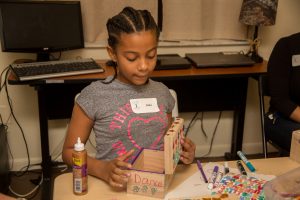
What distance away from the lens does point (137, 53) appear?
47.5 inches

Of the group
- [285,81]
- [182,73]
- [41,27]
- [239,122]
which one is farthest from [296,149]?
[41,27]

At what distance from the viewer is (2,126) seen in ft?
8.23

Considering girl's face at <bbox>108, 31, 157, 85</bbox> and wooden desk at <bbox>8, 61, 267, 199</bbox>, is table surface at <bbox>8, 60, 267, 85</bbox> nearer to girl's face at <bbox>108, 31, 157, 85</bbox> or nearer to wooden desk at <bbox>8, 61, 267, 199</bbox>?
wooden desk at <bbox>8, 61, 267, 199</bbox>

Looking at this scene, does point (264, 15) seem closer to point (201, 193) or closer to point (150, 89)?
point (150, 89)

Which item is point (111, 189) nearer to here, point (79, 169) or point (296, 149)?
point (79, 169)

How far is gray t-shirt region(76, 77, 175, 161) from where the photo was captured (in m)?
1.28

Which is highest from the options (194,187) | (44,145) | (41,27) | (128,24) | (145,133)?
(128,24)

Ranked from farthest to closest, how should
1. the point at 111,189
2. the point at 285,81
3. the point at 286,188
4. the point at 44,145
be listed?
the point at 44,145 < the point at 285,81 < the point at 111,189 < the point at 286,188

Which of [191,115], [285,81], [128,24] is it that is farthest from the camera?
[191,115]

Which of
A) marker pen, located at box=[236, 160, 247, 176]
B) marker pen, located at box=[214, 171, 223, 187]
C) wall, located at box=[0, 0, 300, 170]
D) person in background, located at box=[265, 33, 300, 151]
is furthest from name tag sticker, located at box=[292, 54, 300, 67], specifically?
marker pen, located at box=[214, 171, 223, 187]

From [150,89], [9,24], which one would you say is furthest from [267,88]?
[9,24]

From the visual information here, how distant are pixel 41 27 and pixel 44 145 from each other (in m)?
0.79

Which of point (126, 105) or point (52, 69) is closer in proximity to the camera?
point (126, 105)

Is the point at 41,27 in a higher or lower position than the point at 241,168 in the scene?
higher
